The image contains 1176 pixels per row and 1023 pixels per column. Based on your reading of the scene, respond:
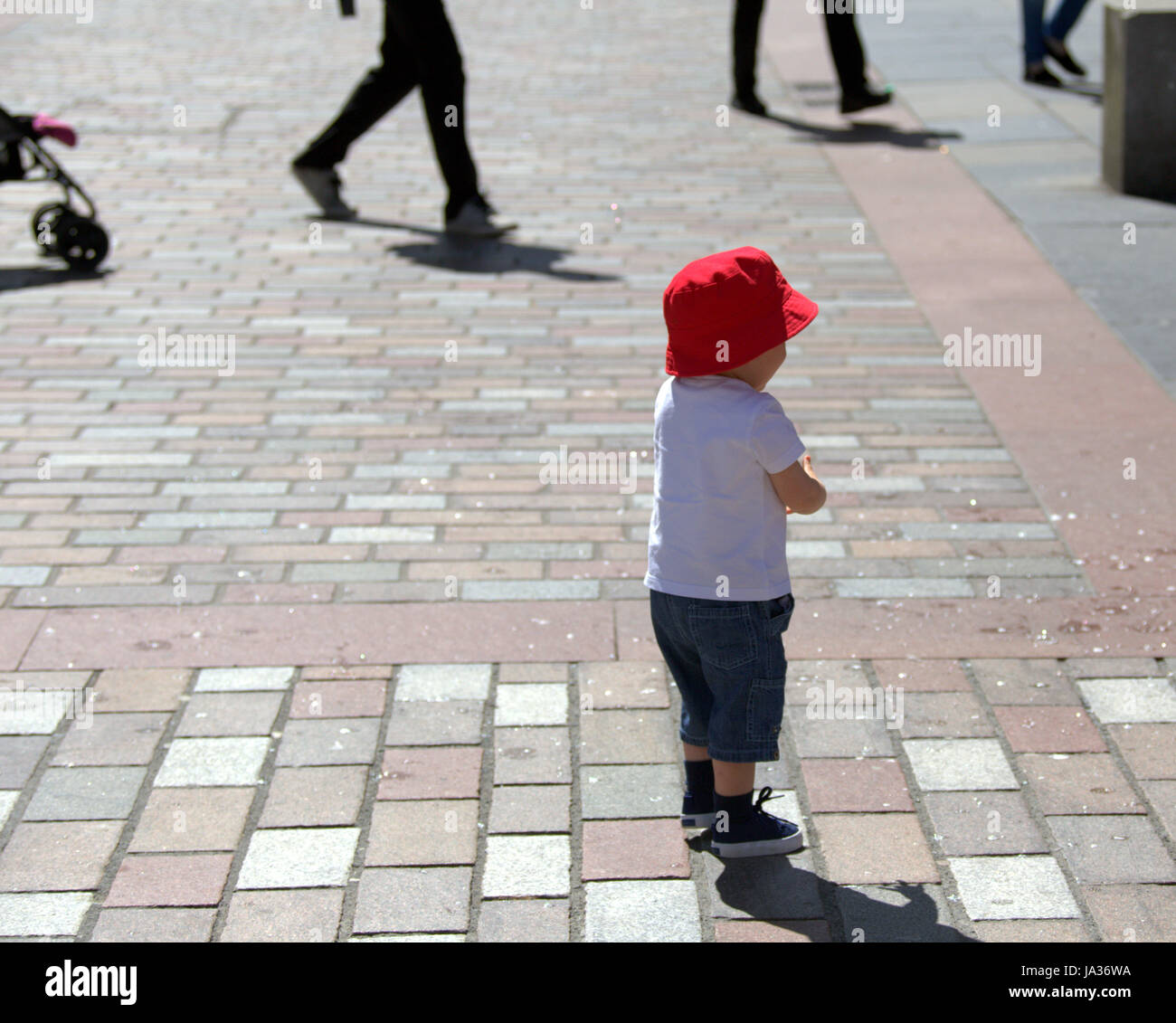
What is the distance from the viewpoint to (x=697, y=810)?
10.6 ft

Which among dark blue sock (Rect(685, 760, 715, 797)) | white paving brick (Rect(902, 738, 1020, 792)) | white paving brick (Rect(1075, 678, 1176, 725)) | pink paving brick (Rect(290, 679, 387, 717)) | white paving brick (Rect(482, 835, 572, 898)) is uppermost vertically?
dark blue sock (Rect(685, 760, 715, 797))

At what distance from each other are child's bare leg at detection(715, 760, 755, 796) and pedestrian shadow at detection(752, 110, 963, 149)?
291 inches

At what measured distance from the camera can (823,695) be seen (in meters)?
3.74

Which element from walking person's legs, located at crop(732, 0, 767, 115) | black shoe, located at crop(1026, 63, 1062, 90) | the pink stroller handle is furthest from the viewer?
black shoe, located at crop(1026, 63, 1062, 90)

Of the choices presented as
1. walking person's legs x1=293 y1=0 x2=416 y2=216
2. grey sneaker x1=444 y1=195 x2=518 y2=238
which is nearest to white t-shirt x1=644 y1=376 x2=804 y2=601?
grey sneaker x1=444 y1=195 x2=518 y2=238

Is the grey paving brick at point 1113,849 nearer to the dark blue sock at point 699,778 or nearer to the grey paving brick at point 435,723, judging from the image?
the dark blue sock at point 699,778

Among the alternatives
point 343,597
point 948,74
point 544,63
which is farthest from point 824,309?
point 544,63

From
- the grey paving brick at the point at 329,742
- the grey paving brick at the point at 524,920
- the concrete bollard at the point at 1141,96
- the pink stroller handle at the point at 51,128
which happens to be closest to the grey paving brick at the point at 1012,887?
the grey paving brick at the point at 524,920

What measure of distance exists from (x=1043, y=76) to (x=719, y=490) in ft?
30.1

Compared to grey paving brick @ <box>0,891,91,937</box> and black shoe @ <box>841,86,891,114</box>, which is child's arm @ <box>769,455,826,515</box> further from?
black shoe @ <box>841,86,891,114</box>

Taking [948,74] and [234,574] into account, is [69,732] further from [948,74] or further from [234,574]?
[948,74]

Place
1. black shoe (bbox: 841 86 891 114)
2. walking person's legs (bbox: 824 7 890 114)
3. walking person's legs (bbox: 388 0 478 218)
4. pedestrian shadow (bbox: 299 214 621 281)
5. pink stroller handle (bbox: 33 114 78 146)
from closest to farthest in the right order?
pink stroller handle (bbox: 33 114 78 146) → pedestrian shadow (bbox: 299 214 621 281) → walking person's legs (bbox: 388 0 478 218) → walking person's legs (bbox: 824 7 890 114) → black shoe (bbox: 841 86 891 114)

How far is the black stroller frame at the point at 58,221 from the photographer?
7.31 meters

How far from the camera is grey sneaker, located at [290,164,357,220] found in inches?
332
